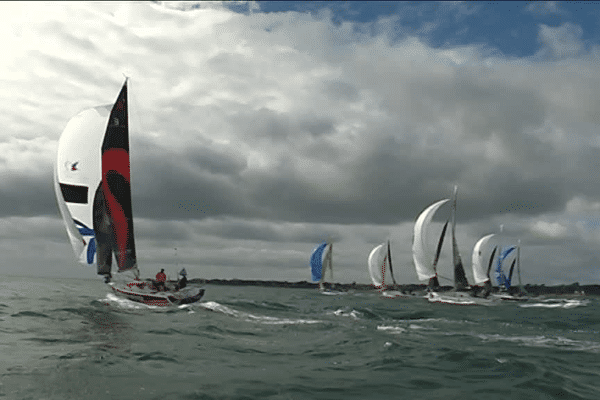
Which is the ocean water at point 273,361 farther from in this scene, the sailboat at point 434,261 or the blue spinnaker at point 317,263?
the blue spinnaker at point 317,263

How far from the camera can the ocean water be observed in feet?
36.0

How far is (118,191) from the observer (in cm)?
3152

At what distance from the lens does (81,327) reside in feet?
64.8

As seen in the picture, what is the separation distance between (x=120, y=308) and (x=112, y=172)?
884cm

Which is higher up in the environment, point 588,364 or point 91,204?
point 91,204

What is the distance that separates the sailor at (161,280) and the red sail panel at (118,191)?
2625mm

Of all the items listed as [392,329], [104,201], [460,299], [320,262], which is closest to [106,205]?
[104,201]

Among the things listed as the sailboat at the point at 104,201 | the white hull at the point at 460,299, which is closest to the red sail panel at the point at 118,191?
the sailboat at the point at 104,201

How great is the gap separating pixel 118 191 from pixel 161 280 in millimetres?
6418

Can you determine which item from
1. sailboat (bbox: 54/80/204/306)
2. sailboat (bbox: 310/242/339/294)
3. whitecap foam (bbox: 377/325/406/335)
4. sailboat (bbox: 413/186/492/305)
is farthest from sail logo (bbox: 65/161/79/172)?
sailboat (bbox: 310/242/339/294)

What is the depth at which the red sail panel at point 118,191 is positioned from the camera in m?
31.3

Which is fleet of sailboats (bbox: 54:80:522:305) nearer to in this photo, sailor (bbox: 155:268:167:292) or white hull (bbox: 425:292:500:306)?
sailor (bbox: 155:268:167:292)

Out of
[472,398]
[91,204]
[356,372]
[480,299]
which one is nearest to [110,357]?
[356,372]

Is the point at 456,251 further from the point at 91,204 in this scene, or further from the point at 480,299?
the point at 91,204
